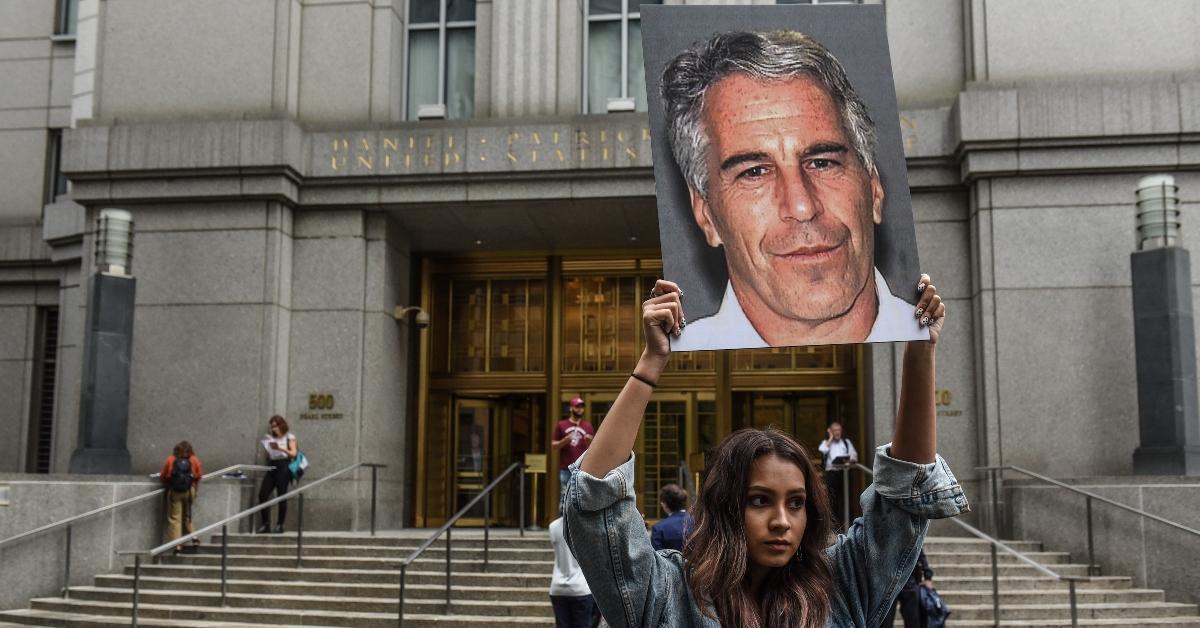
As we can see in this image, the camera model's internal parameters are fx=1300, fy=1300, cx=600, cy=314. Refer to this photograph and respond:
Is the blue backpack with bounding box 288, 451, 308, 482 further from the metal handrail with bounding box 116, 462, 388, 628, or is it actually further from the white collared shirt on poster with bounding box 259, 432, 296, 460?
the metal handrail with bounding box 116, 462, 388, 628

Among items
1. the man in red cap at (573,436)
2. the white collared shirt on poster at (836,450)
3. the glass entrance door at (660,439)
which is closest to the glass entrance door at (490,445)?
the glass entrance door at (660,439)

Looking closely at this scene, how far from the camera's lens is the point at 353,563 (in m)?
15.6

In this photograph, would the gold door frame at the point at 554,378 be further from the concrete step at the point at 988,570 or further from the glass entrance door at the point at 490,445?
the concrete step at the point at 988,570

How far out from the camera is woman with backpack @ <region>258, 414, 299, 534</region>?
1773cm

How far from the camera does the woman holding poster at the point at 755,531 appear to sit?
253 cm

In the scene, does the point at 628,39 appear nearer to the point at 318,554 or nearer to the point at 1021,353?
the point at 1021,353

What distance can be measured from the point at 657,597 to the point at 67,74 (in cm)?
2407

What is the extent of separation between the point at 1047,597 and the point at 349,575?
25.6ft

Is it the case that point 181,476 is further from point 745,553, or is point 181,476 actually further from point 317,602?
point 745,553

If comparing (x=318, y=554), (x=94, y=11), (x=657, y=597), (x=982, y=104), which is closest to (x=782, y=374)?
(x=982, y=104)

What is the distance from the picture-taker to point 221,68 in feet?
65.0

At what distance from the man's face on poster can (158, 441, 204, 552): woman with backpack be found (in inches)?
546

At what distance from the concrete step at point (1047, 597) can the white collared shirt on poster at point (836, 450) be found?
3.32 metres

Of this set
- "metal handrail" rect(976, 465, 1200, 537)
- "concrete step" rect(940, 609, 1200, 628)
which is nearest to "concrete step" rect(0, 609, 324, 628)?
"concrete step" rect(940, 609, 1200, 628)
